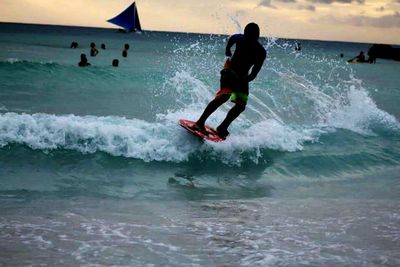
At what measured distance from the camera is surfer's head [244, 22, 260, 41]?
8242mm

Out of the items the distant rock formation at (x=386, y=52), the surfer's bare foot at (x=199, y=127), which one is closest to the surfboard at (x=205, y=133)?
the surfer's bare foot at (x=199, y=127)

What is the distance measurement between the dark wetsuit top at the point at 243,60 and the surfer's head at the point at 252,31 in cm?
6

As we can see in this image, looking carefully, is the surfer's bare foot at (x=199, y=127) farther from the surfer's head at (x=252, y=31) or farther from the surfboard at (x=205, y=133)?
the surfer's head at (x=252, y=31)

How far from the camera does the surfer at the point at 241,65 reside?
27.2 feet

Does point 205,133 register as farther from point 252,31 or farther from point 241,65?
point 252,31

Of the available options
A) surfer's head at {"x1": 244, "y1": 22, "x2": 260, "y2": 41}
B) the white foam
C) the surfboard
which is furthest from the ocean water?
surfer's head at {"x1": 244, "y1": 22, "x2": 260, "y2": 41}

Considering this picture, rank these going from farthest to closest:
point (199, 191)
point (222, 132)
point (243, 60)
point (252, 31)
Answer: point (222, 132) < point (243, 60) < point (252, 31) < point (199, 191)

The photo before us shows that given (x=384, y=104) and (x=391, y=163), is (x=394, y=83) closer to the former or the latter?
(x=384, y=104)

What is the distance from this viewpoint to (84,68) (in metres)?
25.9

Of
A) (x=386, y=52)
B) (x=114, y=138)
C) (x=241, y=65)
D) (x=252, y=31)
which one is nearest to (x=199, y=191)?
(x=241, y=65)

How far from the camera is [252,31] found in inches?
325

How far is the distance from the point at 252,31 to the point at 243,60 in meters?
0.47

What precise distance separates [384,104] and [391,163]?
42.0 feet

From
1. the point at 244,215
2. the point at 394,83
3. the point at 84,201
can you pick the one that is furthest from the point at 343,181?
the point at 394,83
